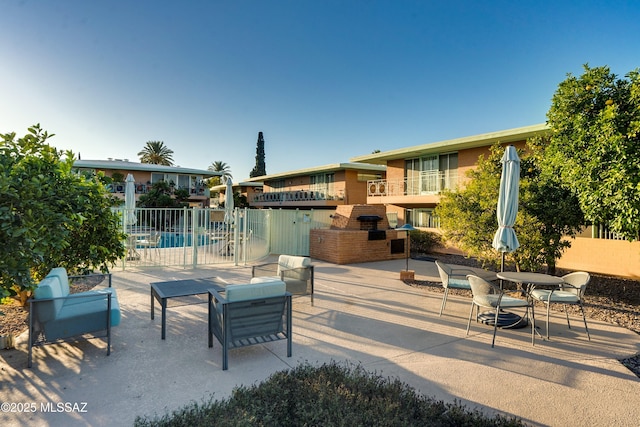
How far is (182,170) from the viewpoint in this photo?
31.4 m

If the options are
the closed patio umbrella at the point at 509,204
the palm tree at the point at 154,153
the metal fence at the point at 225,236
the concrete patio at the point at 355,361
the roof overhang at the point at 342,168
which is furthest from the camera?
the palm tree at the point at 154,153

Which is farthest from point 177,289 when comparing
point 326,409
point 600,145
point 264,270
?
point 600,145

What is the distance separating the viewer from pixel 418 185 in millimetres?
18109

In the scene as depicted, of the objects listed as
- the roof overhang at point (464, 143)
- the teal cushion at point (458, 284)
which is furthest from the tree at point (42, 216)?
the roof overhang at point (464, 143)

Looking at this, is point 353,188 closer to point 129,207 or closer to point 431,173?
point 431,173

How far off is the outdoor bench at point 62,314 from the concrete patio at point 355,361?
0.35 meters

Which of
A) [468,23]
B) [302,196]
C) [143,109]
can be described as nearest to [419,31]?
[468,23]

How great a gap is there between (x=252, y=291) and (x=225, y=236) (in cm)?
981

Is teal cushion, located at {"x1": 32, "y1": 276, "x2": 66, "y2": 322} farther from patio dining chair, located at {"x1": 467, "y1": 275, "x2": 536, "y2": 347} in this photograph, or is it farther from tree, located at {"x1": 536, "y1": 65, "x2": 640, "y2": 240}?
tree, located at {"x1": 536, "y1": 65, "x2": 640, "y2": 240}

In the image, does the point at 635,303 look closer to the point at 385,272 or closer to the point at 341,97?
Answer: the point at 385,272

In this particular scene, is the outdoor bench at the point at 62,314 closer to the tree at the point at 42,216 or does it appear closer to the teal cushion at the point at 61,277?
the teal cushion at the point at 61,277

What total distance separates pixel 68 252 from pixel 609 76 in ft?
37.3

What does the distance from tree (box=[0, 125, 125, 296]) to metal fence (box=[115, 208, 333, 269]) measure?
14.9 feet

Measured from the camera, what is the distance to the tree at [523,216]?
758 centimetres
